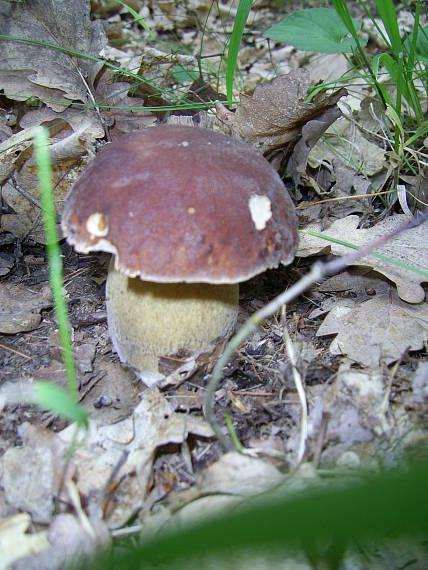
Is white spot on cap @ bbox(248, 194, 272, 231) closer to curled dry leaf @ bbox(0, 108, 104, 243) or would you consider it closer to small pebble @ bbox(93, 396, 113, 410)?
small pebble @ bbox(93, 396, 113, 410)

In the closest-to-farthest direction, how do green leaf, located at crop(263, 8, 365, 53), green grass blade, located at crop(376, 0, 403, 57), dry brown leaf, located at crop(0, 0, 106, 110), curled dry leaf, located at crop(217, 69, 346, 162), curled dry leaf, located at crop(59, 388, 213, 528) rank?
curled dry leaf, located at crop(59, 388, 213, 528) → green grass blade, located at crop(376, 0, 403, 57) → curled dry leaf, located at crop(217, 69, 346, 162) → green leaf, located at crop(263, 8, 365, 53) → dry brown leaf, located at crop(0, 0, 106, 110)

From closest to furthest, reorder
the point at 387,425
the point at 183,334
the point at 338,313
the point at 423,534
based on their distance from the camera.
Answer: the point at 423,534 → the point at 387,425 → the point at 183,334 → the point at 338,313

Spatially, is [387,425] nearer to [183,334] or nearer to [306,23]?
[183,334]

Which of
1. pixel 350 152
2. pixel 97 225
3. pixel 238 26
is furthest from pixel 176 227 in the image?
pixel 350 152

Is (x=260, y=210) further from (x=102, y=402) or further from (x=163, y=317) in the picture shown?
(x=102, y=402)

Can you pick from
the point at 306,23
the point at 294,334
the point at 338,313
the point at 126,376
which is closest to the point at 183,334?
the point at 126,376

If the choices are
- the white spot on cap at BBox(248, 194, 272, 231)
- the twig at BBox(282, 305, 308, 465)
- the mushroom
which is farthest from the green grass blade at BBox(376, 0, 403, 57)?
the twig at BBox(282, 305, 308, 465)

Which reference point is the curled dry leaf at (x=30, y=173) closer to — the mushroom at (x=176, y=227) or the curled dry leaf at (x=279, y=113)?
the mushroom at (x=176, y=227)
